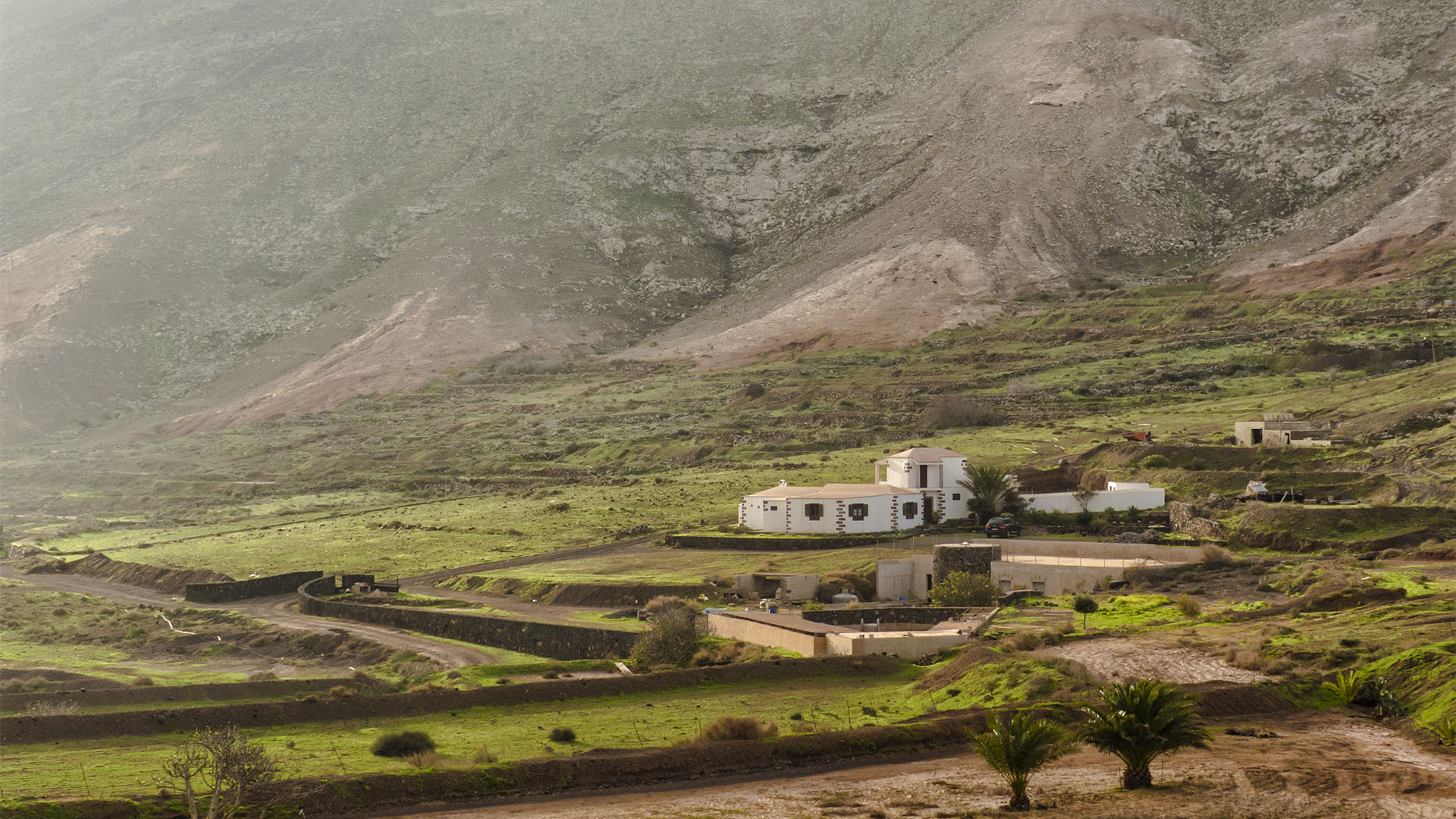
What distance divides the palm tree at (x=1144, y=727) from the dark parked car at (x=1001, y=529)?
97.8 feet

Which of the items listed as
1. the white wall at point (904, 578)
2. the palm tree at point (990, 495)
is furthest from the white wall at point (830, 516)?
the white wall at point (904, 578)

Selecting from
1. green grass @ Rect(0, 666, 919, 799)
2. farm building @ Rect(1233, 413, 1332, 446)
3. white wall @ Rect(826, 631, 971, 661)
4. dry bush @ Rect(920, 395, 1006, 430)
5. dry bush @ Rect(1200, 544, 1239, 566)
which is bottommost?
green grass @ Rect(0, 666, 919, 799)

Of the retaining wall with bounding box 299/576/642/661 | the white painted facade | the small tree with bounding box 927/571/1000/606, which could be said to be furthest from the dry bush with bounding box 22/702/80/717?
the white painted facade

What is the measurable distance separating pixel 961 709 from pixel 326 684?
15.2m

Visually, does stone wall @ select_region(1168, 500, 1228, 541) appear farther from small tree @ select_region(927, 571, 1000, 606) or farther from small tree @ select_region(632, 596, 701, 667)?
small tree @ select_region(632, 596, 701, 667)

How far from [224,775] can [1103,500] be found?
1622 inches

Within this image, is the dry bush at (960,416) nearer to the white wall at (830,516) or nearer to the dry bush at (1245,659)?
the white wall at (830,516)

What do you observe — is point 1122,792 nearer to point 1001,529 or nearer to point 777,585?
point 777,585

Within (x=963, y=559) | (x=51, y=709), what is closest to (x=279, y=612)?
(x=51, y=709)

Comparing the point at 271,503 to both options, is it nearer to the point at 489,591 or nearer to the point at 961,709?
the point at 489,591

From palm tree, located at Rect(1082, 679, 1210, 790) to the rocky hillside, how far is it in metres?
90.0

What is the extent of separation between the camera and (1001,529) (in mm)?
50969

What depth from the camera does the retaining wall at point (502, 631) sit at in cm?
3638

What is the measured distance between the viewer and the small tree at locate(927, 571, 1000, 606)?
39031mm
